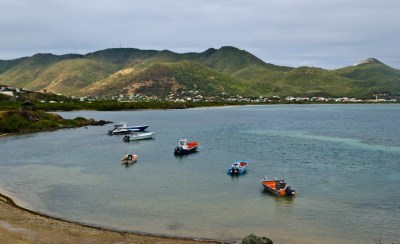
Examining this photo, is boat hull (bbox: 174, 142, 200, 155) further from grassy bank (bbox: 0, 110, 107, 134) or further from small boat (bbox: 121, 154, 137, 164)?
grassy bank (bbox: 0, 110, 107, 134)

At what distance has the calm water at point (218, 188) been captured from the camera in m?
31.4

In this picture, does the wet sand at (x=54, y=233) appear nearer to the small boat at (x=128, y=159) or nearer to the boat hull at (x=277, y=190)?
the boat hull at (x=277, y=190)

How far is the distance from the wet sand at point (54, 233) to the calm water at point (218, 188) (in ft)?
6.14

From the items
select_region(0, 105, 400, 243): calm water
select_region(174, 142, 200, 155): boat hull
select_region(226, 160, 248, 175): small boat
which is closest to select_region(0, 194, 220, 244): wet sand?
select_region(0, 105, 400, 243): calm water

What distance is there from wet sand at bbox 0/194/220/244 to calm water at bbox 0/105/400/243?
6.14 ft

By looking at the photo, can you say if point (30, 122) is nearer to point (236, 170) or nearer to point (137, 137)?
point (137, 137)

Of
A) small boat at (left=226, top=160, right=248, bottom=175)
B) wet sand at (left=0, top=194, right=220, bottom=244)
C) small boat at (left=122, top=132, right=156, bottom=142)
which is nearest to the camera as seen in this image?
wet sand at (left=0, top=194, right=220, bottom=244)

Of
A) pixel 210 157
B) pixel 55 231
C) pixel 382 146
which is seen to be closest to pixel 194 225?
pixel 55 231

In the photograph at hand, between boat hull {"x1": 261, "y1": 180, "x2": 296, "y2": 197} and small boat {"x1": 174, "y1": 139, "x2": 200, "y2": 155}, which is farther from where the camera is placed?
small boat {"x1": 174, "y1": 139, "x2": 200, "y2": 155}

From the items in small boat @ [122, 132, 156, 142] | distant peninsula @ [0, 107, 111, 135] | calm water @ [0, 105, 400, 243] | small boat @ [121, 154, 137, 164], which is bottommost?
calm water @ [0, 105, 400, 243]

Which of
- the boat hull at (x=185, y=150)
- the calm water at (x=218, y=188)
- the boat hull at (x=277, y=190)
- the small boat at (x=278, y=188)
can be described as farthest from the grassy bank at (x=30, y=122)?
the boat hull at (x=277, y=190)

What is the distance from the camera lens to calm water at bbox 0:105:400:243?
31.4m

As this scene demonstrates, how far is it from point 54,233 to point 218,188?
20390mm

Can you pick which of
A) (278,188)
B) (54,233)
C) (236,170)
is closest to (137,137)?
(236,170)
